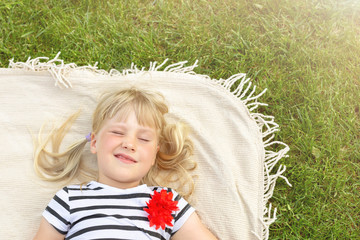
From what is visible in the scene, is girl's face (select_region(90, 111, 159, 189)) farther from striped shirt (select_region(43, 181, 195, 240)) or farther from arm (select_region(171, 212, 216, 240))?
arm (select_region(171, 212, 216, 240))

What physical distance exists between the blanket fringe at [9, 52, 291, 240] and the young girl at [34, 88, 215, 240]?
0.39 meters

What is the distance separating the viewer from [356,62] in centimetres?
303

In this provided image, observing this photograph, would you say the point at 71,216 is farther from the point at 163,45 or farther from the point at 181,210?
the point at 163,45

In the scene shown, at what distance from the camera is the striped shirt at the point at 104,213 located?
7.14 ft

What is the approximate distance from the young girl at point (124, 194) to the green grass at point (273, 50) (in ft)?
2.11

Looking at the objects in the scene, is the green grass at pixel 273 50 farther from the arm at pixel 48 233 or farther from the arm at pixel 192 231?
the arm at pixel 48 233

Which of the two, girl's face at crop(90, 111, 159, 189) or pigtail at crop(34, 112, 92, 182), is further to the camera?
pigtail at crop(34, 112, 92, 182)

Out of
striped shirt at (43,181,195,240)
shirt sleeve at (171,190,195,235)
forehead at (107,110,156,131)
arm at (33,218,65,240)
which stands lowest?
arm at (33,218,65,240)

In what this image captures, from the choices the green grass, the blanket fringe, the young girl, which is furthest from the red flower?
the green grass

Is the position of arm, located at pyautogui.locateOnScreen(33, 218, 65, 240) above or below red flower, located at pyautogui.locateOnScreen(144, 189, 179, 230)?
below

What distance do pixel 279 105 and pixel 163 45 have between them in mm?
933

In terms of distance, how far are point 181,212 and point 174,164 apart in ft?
1.11

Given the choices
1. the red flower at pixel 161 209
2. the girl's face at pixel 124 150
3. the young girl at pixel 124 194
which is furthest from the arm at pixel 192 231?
the girl's face at pixel 124 150

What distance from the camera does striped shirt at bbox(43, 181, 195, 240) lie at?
218cm
